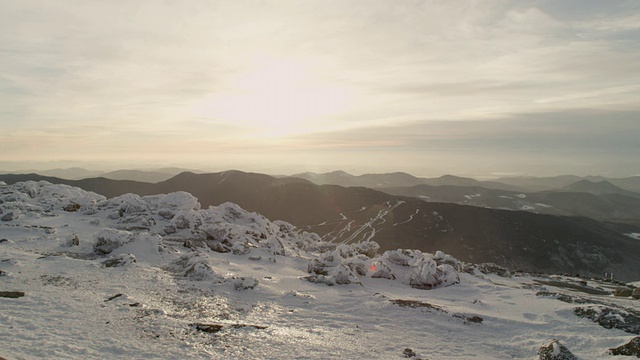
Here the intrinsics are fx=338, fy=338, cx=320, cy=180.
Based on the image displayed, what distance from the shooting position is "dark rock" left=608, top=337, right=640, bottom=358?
16.4m

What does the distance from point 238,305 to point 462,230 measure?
14578cm

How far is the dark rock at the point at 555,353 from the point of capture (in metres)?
16.2

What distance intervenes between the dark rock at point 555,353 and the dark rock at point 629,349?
2.35 m

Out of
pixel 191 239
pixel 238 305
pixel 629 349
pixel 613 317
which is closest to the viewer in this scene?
pixel 629 349

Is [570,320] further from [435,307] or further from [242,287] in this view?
[242,287]

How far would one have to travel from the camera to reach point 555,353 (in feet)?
53.6

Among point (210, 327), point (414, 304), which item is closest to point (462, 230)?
point (414, 304)

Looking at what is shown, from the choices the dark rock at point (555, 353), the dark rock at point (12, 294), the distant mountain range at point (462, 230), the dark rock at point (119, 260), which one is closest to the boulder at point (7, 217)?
the dark rock at point (119, 260)

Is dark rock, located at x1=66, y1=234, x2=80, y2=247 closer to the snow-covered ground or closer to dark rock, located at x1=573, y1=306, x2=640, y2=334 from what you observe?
the snow-covered ground

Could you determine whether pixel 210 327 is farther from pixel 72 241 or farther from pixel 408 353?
pixel 72 241

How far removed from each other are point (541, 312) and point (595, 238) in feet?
519

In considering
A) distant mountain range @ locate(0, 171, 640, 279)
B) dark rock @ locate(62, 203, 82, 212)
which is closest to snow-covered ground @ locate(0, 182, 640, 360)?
dark rock @ locate(62, 203, 82, 212)

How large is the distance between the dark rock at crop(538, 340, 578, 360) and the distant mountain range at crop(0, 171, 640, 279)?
355 ft

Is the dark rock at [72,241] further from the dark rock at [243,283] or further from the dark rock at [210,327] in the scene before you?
the dark rock at [210,327]
